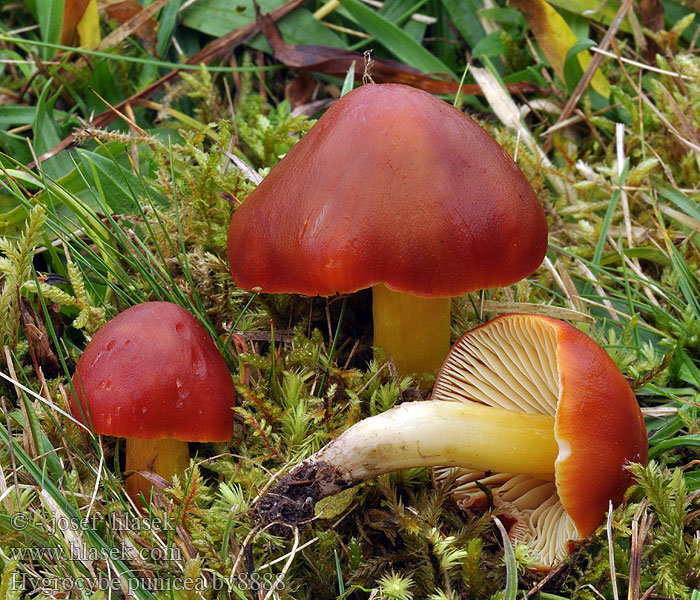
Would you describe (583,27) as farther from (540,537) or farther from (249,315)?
(540,537)

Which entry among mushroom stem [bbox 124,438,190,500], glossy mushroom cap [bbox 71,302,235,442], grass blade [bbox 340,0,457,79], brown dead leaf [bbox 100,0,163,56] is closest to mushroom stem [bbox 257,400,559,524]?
glossy mushroom cap [bbox 71,302,235,442]

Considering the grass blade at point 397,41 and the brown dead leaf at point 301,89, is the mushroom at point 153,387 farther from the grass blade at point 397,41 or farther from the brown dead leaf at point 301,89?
the grass blade at point 397,41

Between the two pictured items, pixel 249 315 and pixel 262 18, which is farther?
pixel 262 18

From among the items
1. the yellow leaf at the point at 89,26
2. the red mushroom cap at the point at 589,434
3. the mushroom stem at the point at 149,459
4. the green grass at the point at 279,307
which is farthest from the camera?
the yellow leaf at the point at 89,26

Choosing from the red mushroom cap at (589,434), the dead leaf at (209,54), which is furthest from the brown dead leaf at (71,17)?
the red mushroom cap at (589,434)

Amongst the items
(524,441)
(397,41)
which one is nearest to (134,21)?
(397,41)

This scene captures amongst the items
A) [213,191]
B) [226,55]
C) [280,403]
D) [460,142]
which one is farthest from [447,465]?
[226,55]
